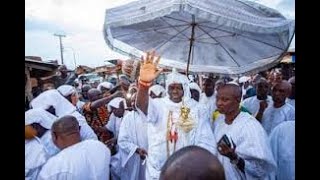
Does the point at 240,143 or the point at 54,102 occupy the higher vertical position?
the point at 54,102

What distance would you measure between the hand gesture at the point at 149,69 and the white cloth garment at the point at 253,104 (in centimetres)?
75

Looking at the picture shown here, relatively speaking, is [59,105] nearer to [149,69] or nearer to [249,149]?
[149,69]

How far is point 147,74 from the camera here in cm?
305

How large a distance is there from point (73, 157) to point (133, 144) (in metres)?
0.63

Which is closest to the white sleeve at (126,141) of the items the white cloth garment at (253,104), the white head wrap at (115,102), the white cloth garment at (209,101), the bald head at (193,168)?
the white head wrap at (115,102)

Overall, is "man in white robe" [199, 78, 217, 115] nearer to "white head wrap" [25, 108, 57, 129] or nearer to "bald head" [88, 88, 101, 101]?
"bald head" [88, 88, 101, 101]

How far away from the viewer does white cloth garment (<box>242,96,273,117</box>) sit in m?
3.49

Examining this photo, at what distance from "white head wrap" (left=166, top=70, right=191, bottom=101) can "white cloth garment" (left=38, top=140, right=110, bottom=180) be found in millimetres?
620

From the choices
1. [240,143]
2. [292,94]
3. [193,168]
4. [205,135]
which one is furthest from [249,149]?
[193,168]

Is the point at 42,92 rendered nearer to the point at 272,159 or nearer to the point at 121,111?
the point at 121,111

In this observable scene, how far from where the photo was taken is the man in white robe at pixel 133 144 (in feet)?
11.3

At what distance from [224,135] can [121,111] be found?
0.76 metres

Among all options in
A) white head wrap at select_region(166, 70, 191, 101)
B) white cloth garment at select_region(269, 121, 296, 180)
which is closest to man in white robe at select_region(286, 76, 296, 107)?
white cloth garment at select_region(269, 121, 296, 180)
